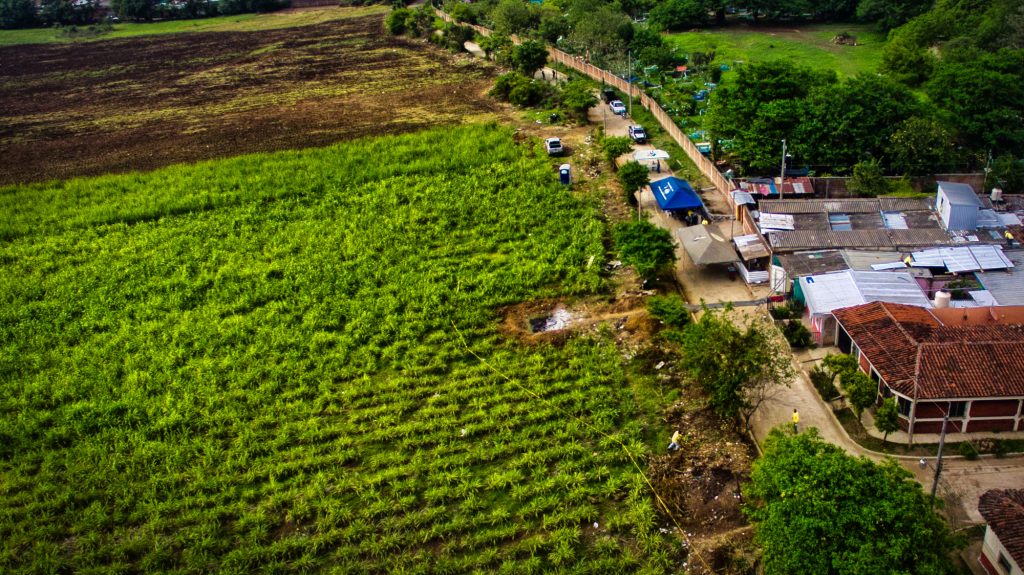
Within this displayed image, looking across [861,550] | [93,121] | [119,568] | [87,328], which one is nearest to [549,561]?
[861,550]

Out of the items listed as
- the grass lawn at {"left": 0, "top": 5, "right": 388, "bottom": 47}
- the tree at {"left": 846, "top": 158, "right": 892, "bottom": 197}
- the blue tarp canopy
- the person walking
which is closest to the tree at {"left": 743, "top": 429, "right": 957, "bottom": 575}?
the person walking

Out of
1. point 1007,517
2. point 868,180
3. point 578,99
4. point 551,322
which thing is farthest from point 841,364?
point 578,99

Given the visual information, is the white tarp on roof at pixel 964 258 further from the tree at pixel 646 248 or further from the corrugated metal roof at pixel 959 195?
the tree at pixel 646 248

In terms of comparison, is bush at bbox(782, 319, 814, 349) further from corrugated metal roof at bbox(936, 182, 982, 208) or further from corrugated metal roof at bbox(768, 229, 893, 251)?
corrugated metal roof at bbox(936, 182, 982, 208)

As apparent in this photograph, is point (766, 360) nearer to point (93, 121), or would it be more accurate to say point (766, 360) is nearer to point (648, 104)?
point (648, 104)

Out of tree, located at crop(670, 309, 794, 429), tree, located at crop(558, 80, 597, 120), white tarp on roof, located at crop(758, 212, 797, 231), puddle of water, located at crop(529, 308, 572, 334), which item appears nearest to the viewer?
tree, located at crop(670, 309, 794, 429)
